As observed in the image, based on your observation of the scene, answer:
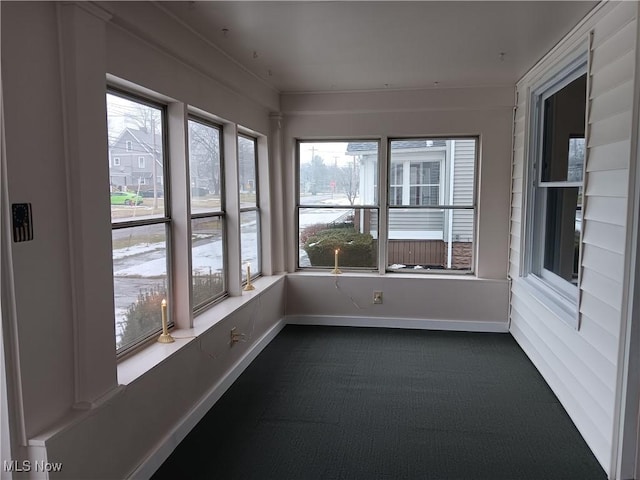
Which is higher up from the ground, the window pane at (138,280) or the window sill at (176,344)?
the window pane at (138,280)

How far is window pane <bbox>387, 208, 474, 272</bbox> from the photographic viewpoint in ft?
16.3

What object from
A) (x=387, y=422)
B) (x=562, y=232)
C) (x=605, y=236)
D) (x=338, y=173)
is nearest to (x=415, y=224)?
(x=338, y=173)

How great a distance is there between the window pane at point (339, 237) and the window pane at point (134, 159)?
2.39 meters

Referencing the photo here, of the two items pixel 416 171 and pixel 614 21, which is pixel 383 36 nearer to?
pixel 614 21

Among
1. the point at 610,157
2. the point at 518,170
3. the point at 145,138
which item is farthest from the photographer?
the point at 518,170

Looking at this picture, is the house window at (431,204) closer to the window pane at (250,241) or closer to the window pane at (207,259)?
the window pane at (250,241)

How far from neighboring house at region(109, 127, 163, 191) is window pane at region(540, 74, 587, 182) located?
2636mm

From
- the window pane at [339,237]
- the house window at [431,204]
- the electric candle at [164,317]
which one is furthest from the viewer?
the window pane at [339,237]

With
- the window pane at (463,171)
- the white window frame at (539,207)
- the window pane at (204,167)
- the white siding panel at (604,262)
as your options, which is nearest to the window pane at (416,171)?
the window pane at (463,171)

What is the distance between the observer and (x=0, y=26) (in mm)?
1582

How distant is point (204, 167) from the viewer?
3529 millimetres

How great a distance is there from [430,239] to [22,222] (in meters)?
4.01

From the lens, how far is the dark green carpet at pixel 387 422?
2.49 meters

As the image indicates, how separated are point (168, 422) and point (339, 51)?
2.65 meters
